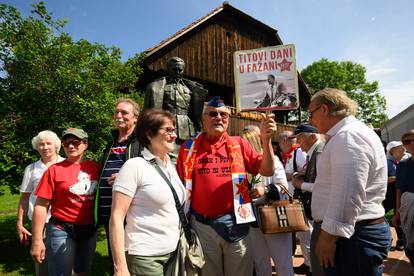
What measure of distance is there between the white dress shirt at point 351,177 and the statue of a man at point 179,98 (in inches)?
77.7

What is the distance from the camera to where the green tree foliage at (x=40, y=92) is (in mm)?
5441

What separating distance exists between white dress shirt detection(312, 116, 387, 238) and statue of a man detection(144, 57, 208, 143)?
1.97m

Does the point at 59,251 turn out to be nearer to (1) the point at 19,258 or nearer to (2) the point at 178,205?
(2) the point at 178,205

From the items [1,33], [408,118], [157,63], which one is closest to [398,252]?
[1,33]

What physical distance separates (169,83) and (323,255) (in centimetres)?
267

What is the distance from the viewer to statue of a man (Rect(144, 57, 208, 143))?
3.48 metres

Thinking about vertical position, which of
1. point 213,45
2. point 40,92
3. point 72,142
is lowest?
point 72,142

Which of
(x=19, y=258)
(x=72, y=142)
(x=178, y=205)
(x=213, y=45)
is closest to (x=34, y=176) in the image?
(x=72, y=142)

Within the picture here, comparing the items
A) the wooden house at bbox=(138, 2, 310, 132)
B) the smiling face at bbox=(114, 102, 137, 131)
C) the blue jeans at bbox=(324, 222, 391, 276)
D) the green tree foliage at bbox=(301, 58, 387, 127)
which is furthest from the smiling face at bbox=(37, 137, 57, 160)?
the green tree foliage at bbox=(301, 58, 387, 127)

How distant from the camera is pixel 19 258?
5797mm

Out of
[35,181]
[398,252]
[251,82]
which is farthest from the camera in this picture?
[398,252]

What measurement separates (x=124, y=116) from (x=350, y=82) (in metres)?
42.0

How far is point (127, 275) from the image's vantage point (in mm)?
1611

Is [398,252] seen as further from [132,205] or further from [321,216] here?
[132,205]
